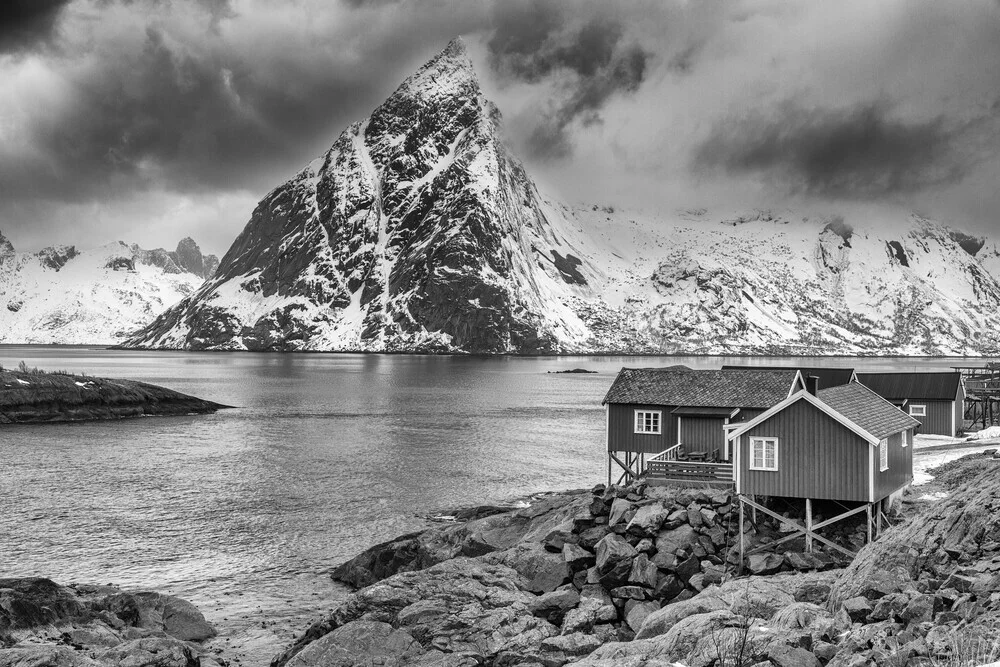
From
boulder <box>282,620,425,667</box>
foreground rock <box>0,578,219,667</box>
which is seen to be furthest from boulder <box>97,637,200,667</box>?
boulder <box>282,620,425,667</box>

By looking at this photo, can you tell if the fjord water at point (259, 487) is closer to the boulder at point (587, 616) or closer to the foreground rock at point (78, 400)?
the foreground rock at point (78, 400)

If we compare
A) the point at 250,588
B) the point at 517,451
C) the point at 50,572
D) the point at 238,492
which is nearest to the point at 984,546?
the point at 250,588

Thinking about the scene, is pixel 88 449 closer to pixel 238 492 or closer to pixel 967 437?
pixel 238 492

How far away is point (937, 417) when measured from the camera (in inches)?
2454

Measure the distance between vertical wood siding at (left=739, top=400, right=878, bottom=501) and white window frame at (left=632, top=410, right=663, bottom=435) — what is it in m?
13.0

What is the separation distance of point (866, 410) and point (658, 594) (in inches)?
466

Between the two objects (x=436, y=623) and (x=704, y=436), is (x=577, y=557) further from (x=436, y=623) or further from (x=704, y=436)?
(x=704, y=436)

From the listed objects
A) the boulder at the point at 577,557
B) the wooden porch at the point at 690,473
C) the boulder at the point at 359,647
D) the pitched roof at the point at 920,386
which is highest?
the pitched roof at the point at 920,386

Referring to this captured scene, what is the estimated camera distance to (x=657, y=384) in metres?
41.8

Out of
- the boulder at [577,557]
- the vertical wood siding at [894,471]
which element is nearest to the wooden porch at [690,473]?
the vertical wood siding at [894,471]

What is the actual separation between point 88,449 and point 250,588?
1590 inches

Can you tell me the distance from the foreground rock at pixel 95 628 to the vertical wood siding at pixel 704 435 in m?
23.9

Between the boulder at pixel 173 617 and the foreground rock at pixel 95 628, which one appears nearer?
the foreground rock at pixel 95 628

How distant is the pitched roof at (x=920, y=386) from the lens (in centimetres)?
6172
